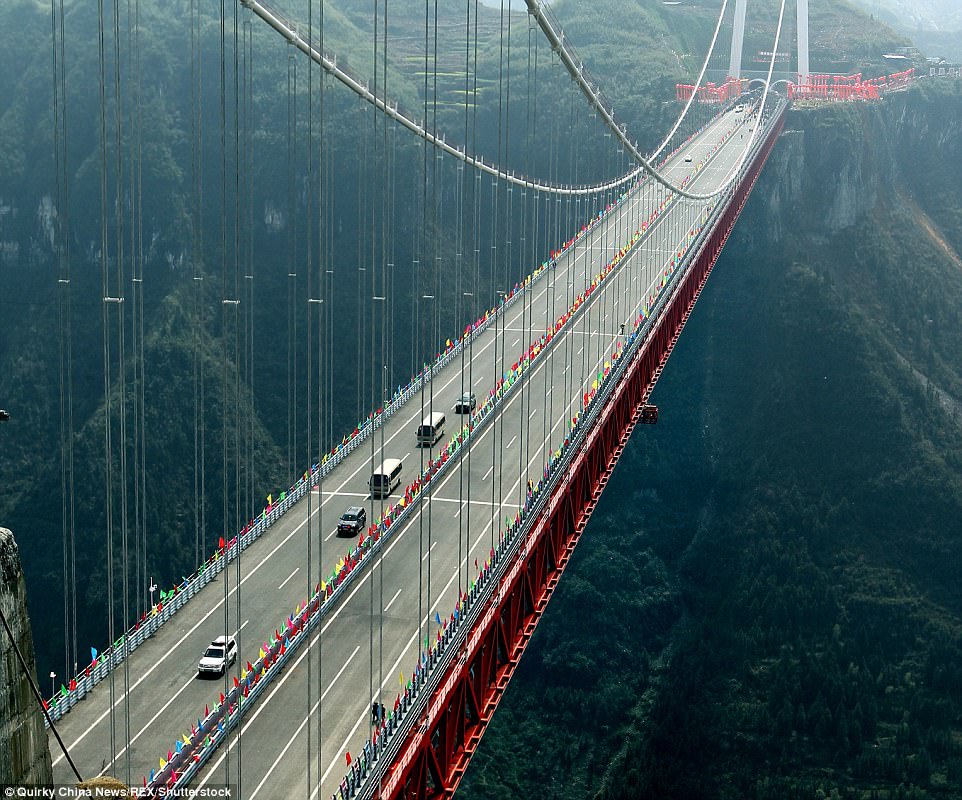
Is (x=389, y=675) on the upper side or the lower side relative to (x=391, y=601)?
lower

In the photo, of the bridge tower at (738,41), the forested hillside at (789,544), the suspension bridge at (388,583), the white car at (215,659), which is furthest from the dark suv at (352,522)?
the bridge tower at (738,41)

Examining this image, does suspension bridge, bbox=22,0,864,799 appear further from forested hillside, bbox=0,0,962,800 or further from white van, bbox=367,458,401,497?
forested hillside, bbox=0,0,962,800

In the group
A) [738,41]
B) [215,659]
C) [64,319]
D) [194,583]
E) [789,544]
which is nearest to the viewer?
[64,319]

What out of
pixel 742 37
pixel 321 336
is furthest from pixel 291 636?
pixel 742 37

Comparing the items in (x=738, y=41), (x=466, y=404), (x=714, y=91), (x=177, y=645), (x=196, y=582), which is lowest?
(x=177, y=645)

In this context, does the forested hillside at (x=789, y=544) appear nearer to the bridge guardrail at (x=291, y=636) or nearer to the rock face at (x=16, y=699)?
the bridge guardrail at (x=291, y=636)

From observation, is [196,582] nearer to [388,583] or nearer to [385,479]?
[388,583]
